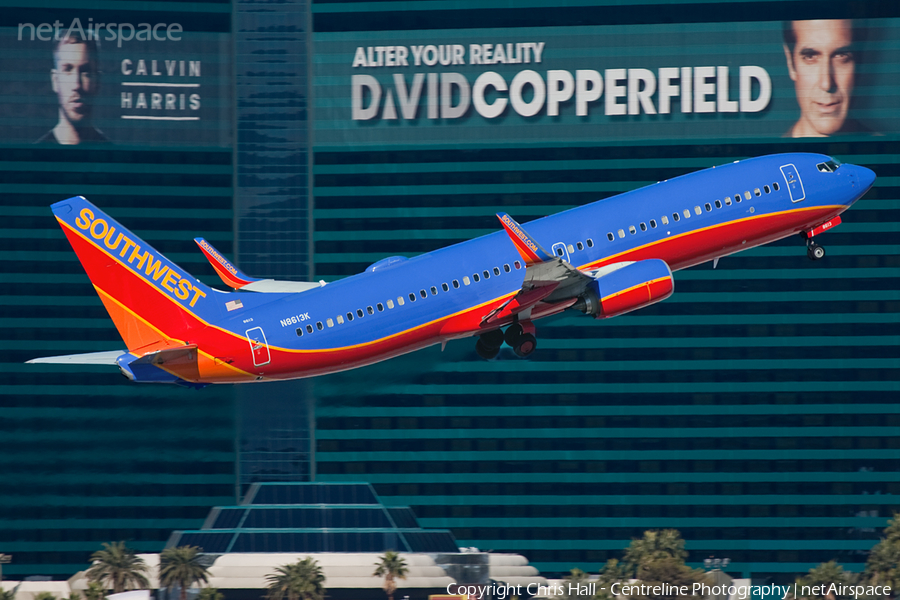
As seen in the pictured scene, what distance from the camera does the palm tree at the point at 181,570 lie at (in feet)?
380

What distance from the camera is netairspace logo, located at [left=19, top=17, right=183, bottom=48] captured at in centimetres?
15612

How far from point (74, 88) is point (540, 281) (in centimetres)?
11838

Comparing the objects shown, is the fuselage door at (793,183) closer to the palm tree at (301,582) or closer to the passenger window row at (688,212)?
the passenger window row at (688,212)

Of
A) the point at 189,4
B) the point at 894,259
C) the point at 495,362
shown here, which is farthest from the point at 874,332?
the point at 189,4

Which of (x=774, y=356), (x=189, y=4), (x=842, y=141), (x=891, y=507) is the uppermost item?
(x=189, y=4)

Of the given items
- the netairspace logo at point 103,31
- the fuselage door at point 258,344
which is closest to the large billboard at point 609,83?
the netairspace logo at point 103,31

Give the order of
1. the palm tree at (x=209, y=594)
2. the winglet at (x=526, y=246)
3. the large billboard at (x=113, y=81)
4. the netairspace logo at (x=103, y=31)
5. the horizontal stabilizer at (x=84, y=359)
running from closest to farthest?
the horizontal stabilizer at (x=84, y=359) → the winglet at (x=526, y=246) → the palm tree at (x=209, y=594) → the large billboard at (x=113, y=81) → the netairspace logo at (x=103, y=31)

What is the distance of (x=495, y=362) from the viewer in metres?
143

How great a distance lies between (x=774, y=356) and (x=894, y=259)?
17.7 m

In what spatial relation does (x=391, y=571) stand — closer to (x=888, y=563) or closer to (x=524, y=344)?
(x=888, y=563)

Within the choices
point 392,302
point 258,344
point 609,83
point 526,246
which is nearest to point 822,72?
point 609,83

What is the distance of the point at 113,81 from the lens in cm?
16012

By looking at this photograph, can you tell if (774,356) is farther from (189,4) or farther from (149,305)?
(149,305)

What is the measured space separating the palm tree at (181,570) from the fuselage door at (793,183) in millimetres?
74925
